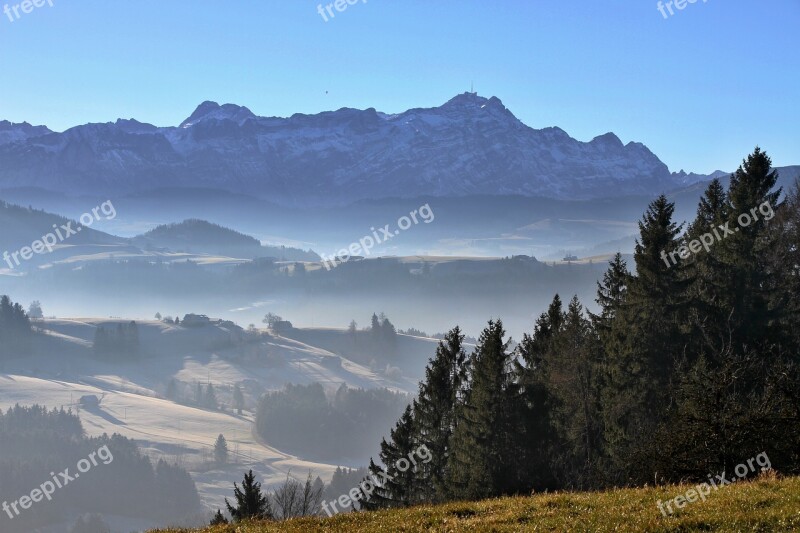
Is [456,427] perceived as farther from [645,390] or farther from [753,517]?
[753,517]

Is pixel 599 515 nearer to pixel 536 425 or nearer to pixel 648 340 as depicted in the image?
pixel 648 340

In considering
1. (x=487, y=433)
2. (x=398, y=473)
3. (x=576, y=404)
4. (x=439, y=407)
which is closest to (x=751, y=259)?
(x=576, y=404)

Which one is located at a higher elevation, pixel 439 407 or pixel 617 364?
pixel 617 364

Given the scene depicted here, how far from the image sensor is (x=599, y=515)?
17.8 m

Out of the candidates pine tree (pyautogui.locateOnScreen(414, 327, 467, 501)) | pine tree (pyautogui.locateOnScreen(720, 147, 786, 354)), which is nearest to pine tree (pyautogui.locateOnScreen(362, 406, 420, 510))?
A: pine tree (pyautogui.locateOnScreen(414, 327, 467, 501))

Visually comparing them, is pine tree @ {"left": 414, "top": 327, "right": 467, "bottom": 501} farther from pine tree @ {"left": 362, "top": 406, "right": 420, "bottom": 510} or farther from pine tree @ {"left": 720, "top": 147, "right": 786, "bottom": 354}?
pine tree @ {"left": 720, "top": 147, "right": 786, "bottom": 354}

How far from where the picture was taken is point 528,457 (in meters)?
55.0

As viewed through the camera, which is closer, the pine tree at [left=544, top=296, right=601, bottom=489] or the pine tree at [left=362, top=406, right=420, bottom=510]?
the pine tree at [left=544, top=296, right=601, bottom=489]

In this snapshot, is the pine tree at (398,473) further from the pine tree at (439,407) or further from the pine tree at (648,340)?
the pine tree at (648,340)

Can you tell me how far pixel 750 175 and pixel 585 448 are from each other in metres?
27.2

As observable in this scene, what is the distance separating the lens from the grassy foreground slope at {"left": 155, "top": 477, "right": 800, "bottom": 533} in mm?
16578

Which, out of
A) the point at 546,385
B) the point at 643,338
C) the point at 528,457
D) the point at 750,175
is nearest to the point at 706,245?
the point at 750,175

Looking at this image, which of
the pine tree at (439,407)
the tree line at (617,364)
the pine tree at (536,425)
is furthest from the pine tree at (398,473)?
the pine tree at (536,425)

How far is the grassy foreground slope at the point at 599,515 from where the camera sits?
54.4 ft
